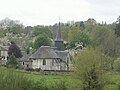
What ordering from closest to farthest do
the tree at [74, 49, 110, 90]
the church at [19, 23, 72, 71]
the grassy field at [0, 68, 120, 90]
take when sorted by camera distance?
the grassy field at [0, 68, 120, 90], the tree at [74, 49, 110, 90], the church at [19, 23, 72, 71]

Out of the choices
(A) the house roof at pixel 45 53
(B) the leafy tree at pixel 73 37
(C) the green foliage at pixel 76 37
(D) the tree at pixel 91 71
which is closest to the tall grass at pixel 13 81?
(D) the tree at pixel 91 71

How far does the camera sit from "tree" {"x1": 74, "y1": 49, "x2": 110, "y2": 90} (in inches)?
1564

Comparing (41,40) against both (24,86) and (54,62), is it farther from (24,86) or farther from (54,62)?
(24,86)

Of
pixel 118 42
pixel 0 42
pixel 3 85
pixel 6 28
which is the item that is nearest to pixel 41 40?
pixel 118 42

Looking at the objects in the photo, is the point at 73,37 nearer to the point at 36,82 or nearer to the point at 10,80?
the point at 36,82

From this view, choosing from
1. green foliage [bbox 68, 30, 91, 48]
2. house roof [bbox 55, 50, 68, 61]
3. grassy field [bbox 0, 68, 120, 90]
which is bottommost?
grassy field [bbox 0, 68, 120, 90]

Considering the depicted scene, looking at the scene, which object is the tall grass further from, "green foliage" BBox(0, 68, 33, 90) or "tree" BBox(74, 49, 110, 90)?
"tree" BBox(74, 49, 110, 90)

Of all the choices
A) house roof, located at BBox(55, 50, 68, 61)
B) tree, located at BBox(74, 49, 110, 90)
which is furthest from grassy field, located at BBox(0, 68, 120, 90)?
house roof, located at BBox(55, 50, 68, 61)

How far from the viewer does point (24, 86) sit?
117ft

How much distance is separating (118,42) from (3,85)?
61.3m

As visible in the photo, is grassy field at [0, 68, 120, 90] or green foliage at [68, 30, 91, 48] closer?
grassy field at [0, 68, 120, 90]

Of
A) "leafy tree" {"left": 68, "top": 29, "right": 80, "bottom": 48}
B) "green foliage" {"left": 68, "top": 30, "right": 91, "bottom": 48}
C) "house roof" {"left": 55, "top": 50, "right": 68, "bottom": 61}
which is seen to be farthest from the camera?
"leafy tree" {"left": 68, "top": 29, "right": 80, "bottom": 48}

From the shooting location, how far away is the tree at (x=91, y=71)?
3972 cm

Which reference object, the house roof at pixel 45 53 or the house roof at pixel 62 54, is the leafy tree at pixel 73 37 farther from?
the house roof at pixel 45 53
